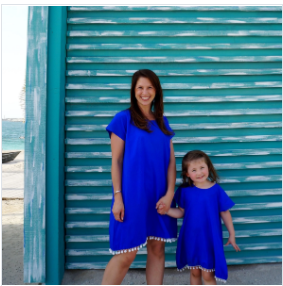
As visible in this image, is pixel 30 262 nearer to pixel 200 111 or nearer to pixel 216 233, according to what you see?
pixel 216 233

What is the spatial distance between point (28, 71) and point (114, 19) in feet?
3.35

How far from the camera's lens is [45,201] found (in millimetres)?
2242

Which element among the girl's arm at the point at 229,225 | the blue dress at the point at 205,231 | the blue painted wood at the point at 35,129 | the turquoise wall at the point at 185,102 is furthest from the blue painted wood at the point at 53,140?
the girl's arm at the point at 229,225

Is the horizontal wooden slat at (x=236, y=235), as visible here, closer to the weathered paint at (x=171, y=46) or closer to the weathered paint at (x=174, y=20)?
the weathered paint at (x=171, y=46)

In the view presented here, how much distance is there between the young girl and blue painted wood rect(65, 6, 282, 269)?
63 centimetres

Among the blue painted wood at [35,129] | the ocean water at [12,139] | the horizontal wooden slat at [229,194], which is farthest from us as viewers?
the ocean water at [12,139]

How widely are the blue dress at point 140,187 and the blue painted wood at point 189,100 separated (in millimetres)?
790

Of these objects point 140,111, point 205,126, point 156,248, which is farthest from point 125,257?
point 205,126

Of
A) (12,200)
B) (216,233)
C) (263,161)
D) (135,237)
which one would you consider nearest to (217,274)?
(216,233)

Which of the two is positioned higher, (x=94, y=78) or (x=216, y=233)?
(x=94, y=78)

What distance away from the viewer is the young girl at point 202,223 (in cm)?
192

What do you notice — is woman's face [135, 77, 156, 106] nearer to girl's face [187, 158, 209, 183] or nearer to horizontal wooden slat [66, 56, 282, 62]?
girl's face [187, 158, 209, 183]

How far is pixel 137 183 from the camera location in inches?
70.8

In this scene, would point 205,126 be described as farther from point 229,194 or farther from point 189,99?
point 229,194
